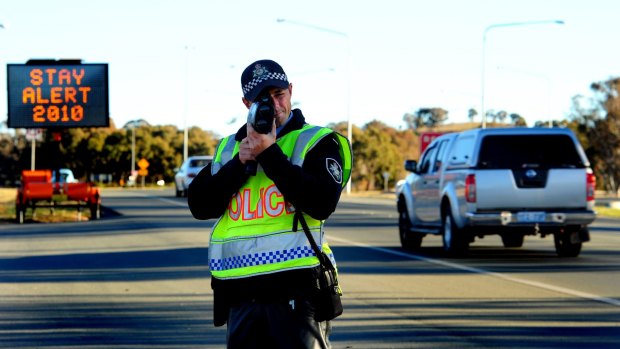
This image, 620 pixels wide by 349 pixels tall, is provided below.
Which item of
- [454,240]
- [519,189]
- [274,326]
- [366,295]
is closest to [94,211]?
[454,240]

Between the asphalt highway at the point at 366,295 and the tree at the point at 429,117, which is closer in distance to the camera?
the asphalt highway at the point at 366,295

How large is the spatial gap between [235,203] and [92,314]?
6722mm

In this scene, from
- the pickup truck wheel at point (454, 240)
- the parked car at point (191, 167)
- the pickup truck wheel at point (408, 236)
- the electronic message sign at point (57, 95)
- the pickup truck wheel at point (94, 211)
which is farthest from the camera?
the parked car at point (191, 167)

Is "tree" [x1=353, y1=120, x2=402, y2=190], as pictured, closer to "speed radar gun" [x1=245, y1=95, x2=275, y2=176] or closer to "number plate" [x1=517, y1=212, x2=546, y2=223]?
"number plate" [x1=517, y1=212, x2=546, y2=223]

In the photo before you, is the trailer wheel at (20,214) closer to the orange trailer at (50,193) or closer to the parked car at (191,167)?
the orange trailer at (50,193)

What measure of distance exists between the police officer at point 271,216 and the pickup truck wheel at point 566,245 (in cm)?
1317

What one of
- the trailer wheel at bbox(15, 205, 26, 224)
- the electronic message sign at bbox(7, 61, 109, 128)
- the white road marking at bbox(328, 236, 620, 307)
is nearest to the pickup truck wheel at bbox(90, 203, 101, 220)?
the trailer wheel at bbox(15, 205, 26, 224)

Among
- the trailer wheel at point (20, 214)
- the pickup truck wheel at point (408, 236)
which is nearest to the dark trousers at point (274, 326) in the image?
the pickup truck wheel at point (408, 236)

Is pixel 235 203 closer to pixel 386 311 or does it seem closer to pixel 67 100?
pixel 386 311

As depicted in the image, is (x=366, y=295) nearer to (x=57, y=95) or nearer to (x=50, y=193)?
(x=50, y=193)

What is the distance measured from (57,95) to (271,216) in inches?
1202

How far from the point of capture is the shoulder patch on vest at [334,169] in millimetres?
4816

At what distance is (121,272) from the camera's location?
1549 centimetres

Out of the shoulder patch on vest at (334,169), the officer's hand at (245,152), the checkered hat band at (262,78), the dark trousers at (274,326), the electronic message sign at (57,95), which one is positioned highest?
the electronic message sign at (57,95)
